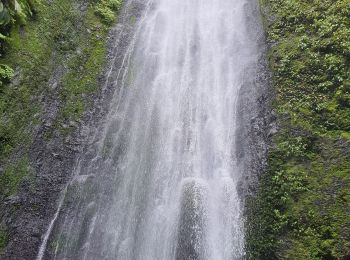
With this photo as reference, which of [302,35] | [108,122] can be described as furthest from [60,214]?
[302,35]

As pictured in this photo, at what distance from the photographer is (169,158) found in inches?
392

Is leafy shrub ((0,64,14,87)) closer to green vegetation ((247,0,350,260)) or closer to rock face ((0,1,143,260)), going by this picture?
rock face ((0,1,143,260))

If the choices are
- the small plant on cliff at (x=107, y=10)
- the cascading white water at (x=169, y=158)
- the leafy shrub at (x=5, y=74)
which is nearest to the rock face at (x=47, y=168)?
the cascading white water at (x=169, y=158)

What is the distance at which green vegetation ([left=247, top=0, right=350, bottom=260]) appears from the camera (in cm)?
702

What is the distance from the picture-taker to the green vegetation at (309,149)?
7020 millimetres

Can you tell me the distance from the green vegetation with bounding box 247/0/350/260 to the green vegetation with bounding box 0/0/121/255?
6.48 metres

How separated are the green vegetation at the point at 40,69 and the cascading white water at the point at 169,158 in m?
1.33

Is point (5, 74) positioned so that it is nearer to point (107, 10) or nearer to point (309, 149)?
point (107, 10)

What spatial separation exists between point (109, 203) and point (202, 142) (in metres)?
3.45

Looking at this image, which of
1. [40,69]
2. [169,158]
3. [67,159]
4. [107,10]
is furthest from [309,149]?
[107,10]

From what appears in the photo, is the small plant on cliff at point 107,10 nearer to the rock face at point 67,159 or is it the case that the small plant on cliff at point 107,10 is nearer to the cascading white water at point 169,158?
the cascading white water at point 169,158

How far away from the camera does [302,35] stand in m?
10.4

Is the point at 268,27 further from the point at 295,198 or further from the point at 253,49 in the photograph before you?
the point at 295,198

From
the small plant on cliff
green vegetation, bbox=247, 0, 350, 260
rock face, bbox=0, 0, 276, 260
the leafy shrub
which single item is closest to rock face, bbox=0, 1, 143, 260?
rock face, bbox=0, 0, 276, 260
